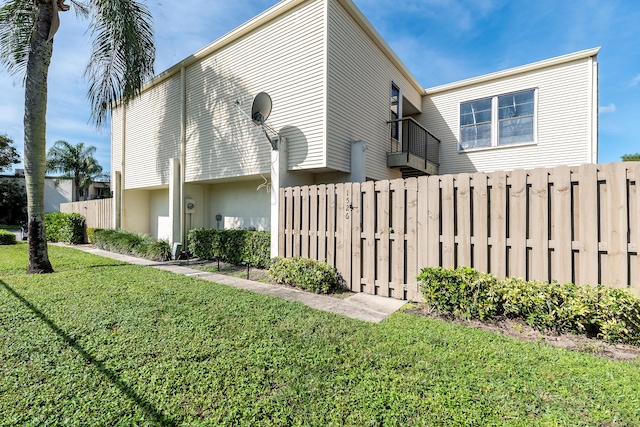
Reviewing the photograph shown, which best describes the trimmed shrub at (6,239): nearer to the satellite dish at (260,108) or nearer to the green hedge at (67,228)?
the green hedge at (67,228)

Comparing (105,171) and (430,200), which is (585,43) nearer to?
(430,200)

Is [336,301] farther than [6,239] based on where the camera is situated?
No

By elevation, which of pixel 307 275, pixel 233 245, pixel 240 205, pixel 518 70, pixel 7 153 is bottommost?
pixel 307 275

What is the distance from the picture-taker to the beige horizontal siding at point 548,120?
929 cm

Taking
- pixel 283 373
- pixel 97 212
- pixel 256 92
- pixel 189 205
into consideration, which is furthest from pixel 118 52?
pixel 283 373

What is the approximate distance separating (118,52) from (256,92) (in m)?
4.61

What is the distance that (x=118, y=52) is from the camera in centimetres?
875

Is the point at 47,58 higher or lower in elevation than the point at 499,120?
higher

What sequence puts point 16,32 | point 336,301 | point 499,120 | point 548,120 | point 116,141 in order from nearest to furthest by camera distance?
point 336,301
point 16,32
point 548,120
point 499,120
point 116,141

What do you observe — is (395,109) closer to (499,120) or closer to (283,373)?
(499,120)

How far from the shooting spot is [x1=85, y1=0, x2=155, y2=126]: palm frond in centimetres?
794

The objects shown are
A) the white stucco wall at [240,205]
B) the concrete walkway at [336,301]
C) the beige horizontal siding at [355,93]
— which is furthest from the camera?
the white stucco wall at [240,205]

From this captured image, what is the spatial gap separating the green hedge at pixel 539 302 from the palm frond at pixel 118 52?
10.3 metres

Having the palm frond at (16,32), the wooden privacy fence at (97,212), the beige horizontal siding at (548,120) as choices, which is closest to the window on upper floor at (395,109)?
the beige horizontal siding at (548,120)
